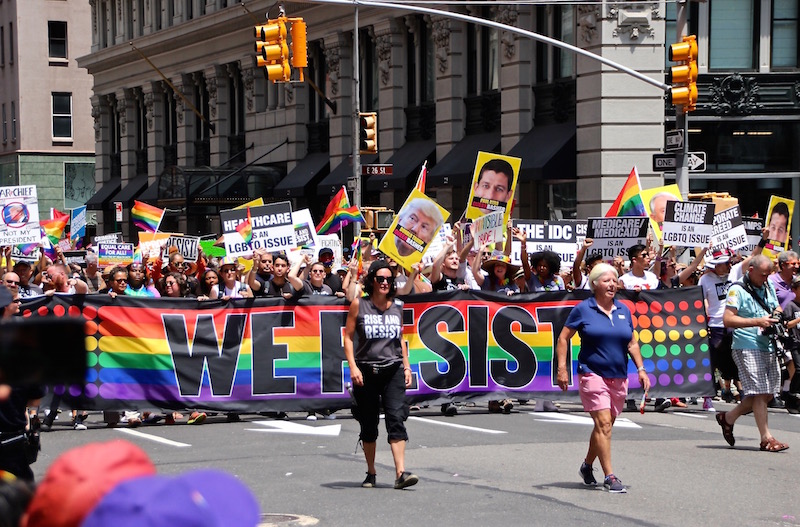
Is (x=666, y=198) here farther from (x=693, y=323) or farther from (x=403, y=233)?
(x=403, y=233)

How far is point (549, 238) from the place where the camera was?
1741 cm

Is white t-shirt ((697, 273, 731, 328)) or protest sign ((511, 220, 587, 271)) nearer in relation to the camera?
white t-shirt ((697, 273, 731, 328))

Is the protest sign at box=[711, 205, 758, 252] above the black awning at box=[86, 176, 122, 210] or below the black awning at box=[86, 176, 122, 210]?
below

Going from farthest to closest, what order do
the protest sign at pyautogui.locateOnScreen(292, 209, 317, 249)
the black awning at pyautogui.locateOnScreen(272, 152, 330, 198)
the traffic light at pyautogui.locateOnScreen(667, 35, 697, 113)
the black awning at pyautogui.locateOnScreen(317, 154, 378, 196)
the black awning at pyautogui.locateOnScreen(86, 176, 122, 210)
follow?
the black awning at pyautogui.locateOnScreen(86, 176, 122, 210) < the black awning at pyautogui.locateOnScreen(272, 152, 330, 198) < the black awning at pyautogui.locateOnScreen(317, 154, 378, 196) < the traffic light at pyautogui.locateOnScreen(667, 35, 697, 113) < the protest sign at pyautogui.locateOnScreen(292, 209, 317, 249)

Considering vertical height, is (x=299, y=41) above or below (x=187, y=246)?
above

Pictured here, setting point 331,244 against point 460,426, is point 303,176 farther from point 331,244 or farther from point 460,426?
point 460,426

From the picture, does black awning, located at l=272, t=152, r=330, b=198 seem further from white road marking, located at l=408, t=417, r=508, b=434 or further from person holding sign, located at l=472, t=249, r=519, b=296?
white road marking, located at l=408, t=417, r=508, b=434

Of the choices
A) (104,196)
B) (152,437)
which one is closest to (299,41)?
(152,437)

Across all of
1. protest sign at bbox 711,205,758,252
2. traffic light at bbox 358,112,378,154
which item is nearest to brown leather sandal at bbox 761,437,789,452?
protest sign at bbox 711,205,758,252

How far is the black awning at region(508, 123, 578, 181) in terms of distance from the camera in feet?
96.0

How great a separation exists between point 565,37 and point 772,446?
19.7 metres

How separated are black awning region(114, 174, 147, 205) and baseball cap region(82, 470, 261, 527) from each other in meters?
54.3

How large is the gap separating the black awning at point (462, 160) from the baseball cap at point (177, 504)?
3019cm

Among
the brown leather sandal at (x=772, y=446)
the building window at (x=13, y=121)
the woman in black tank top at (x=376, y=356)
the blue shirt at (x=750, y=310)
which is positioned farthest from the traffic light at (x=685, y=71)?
the building window at (x=13, y=121)
